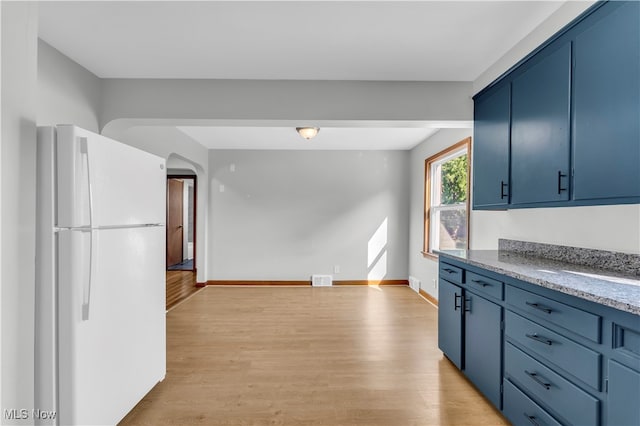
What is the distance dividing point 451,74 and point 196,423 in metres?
3.22

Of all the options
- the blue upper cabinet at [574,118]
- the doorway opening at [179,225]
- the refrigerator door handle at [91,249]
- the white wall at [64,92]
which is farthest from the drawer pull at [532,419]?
the doorway opening at [179,225]

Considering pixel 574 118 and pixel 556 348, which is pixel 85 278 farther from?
pixel 574 118

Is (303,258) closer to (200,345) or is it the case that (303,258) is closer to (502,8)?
(200,345)

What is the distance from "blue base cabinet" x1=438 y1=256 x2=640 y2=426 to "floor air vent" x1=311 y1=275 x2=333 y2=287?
3163 mm

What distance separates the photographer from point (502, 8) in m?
1.84

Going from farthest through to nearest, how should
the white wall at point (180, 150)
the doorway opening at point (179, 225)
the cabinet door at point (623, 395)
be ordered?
1. the doorway opening at point (179, 225)
2. the white wall at point (180, 150)
3. the cabinet door at point (623, 395)

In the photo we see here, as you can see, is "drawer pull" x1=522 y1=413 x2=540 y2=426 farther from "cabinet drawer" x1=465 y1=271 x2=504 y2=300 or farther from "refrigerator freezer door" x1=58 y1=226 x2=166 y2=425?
"refrigerator freezer door" x1=58 y1=226 x2=166 y2=425

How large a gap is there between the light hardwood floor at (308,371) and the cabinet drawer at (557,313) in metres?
0.83

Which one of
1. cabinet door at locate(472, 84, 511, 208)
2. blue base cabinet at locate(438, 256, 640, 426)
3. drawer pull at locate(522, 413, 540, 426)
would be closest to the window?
cabinet door at locate(472, 84, 511, 208)

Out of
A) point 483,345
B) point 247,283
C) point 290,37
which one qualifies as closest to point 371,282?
point 247,283

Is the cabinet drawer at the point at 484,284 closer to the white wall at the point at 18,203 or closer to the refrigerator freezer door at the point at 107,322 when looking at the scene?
the refrigerator freezer door at the point at 107,322

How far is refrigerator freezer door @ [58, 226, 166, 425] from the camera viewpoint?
4.97ft

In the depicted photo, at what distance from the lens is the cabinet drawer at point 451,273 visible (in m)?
2.43

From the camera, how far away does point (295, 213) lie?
18.4ft
